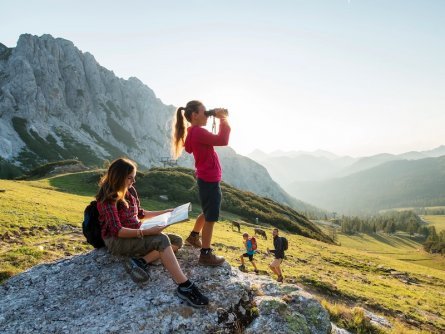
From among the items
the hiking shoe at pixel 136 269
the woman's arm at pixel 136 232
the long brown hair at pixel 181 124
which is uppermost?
the long brown hair at pixel 181 124

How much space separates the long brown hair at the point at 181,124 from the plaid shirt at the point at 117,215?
1.87 meters

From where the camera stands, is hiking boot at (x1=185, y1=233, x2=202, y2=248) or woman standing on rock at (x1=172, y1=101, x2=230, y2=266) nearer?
woman standing on rock at (x1=172, y1=101, x2=230, y2=266)

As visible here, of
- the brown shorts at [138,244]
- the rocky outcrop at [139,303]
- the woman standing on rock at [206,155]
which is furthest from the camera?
the woman standing on rock at [206,155]

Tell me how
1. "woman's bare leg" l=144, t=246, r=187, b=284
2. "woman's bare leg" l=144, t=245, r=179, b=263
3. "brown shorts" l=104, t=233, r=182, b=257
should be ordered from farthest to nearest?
"woman's bare leg" l=144, t=245, r=179, b=263 → "brown shorts" l=104, t=233, r=182, b=257 → "woman's bare leg" l=144, t=246, r=187, b=284

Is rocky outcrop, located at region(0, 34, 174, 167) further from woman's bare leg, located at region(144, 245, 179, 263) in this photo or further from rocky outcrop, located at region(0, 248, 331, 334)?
woman's bare leg, located at region(144, 245, 179, 263)

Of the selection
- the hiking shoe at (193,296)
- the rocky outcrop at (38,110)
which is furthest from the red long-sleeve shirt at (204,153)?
the rocky outcrop at (38,110)

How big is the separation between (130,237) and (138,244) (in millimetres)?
266

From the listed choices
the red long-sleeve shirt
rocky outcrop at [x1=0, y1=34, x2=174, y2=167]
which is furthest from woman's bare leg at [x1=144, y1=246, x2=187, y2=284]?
rocky outcrop at [x1=0, y1=34, x2=174, y2=167]

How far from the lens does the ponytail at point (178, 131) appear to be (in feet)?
29.6

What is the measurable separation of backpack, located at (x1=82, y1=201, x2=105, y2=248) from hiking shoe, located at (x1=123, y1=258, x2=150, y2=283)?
124cm

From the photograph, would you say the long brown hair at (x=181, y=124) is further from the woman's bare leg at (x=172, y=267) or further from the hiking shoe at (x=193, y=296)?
the hiking shoe at (x=193, y=296)

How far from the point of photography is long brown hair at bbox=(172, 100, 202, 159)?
879 centimetres

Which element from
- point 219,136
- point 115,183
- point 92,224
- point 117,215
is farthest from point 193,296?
point 219,136

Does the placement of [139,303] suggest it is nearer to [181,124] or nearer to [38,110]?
[181,124]
